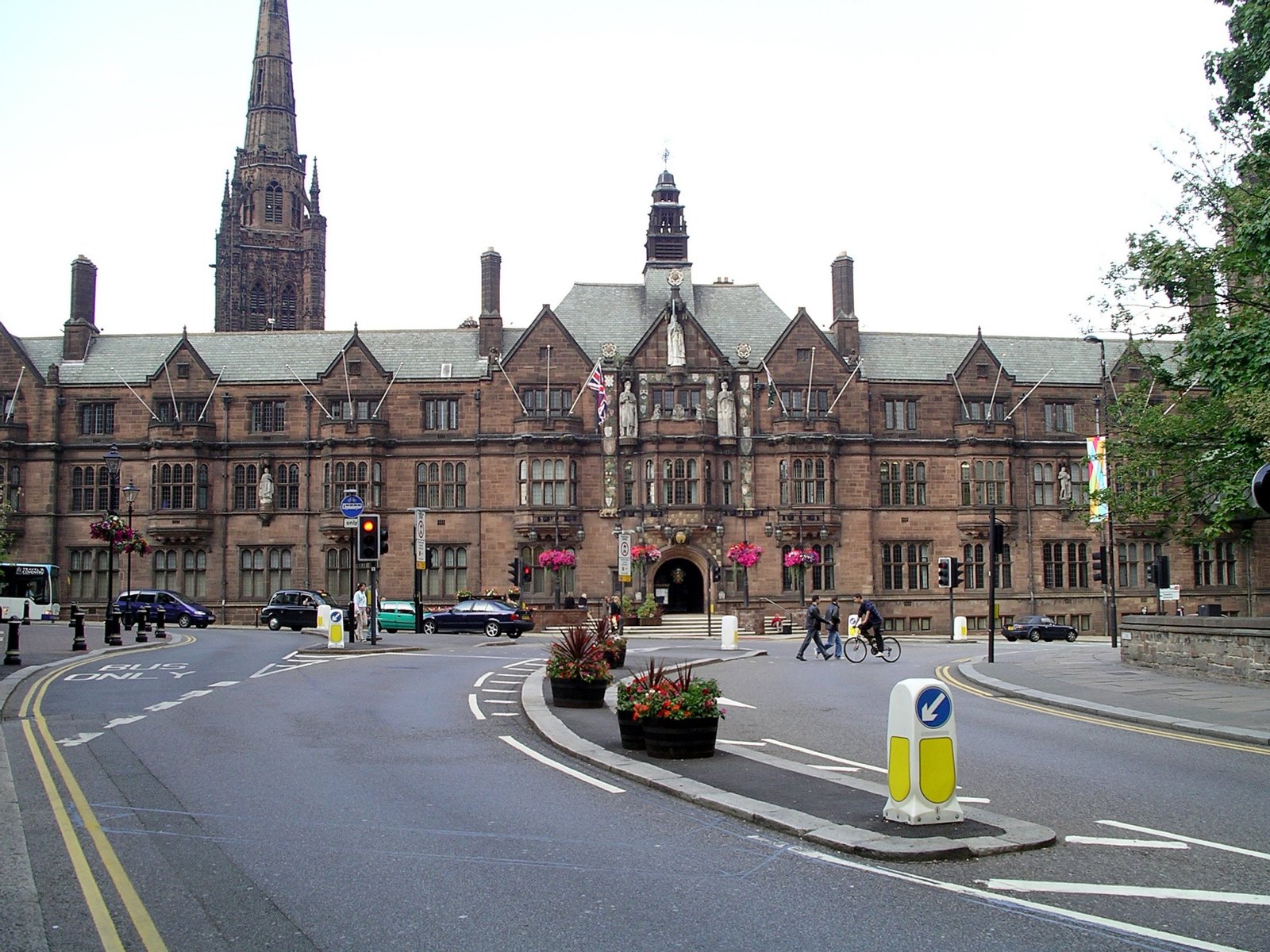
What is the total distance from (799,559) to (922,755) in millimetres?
43629

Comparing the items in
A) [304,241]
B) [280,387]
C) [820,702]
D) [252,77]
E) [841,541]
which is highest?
[252,77]

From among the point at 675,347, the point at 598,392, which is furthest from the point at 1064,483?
the point at 598,392

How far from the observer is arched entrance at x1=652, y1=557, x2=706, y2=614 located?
55.5 m

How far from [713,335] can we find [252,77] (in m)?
50.4

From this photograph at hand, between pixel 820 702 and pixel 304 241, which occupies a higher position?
pixel 304 241

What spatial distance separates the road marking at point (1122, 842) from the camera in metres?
9.00

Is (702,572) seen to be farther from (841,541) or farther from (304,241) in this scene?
(304,241)

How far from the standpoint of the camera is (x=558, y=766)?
12.8 metres

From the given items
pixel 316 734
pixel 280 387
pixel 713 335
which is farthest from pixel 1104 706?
pixel 280 387

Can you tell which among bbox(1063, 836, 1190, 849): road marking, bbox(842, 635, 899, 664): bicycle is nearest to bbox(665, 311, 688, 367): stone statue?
bbox(842, 635, 899, 664): bicycle

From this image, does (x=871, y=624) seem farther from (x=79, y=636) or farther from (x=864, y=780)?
(x=79, y=636)

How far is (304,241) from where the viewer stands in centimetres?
9031

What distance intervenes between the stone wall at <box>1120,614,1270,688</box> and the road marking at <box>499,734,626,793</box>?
1497cm

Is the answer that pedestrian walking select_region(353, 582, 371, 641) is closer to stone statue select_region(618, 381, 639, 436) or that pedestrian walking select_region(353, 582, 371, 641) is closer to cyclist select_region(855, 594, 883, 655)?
cyclist select_region(855, 594, 883, 655)
